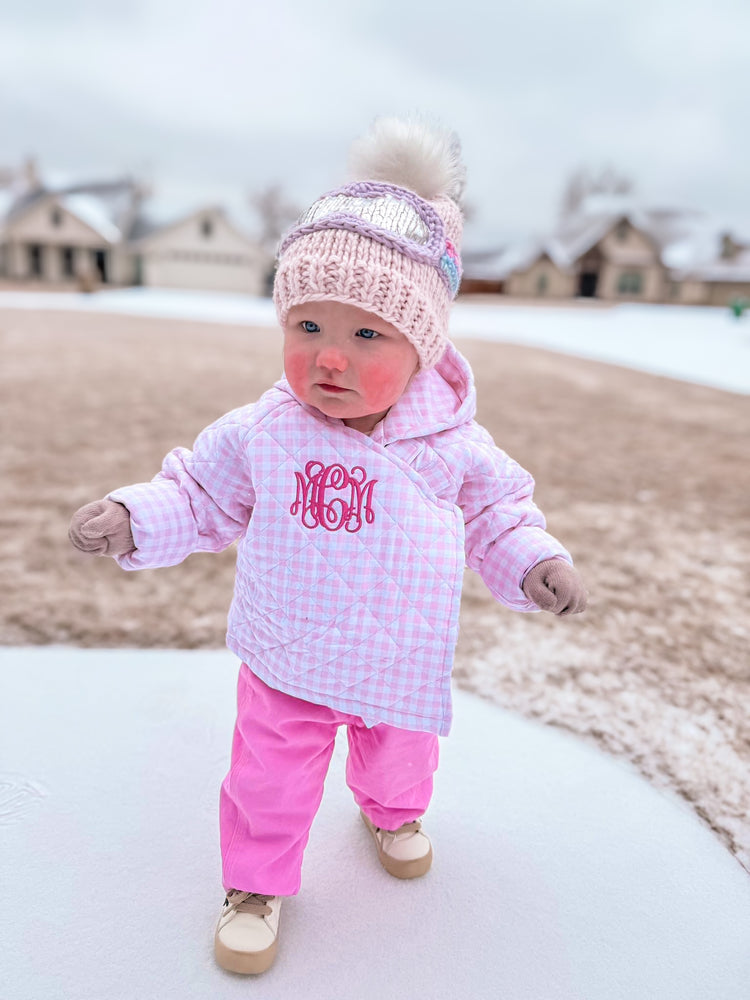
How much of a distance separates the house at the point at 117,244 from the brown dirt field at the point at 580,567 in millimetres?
15510

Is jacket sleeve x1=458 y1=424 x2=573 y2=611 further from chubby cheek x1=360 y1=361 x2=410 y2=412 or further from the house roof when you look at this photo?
the house roof

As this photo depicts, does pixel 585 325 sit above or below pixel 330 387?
below

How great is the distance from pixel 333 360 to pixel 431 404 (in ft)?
0.70

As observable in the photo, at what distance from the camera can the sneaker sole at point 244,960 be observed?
1.05m

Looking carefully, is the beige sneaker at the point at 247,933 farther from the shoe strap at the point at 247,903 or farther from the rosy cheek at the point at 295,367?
the rosy cheek at the point at 295,367

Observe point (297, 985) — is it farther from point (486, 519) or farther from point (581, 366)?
point (581, 366)

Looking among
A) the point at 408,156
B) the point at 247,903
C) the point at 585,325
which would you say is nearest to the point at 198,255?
the point at 585,325

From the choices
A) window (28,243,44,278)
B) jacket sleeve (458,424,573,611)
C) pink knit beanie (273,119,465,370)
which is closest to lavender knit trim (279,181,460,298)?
pink knit beanie (273,119,465,370)

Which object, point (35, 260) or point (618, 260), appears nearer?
point (35, 260)

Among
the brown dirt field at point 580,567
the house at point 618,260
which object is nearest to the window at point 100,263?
the house at point 618,260

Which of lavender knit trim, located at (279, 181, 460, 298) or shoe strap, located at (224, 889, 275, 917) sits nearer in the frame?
lavender knit trim, located at (279, 181, 460, 298)

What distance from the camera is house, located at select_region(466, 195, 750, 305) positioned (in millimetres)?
20500

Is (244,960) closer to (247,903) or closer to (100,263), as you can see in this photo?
(247,903)

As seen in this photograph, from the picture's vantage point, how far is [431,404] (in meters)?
1.16
